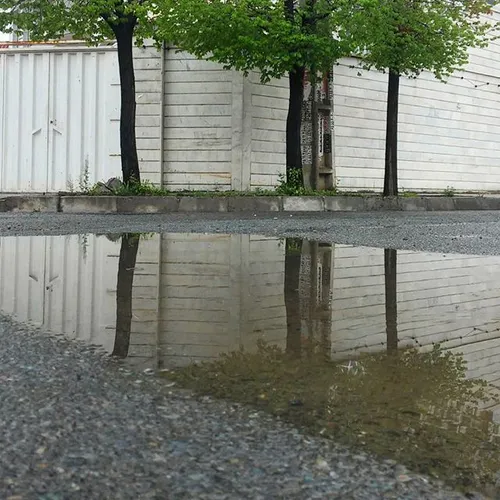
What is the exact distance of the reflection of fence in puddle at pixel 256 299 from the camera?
253 cm

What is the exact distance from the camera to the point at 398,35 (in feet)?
43.1

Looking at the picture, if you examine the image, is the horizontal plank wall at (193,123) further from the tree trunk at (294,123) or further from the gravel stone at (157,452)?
the gravel stone at (157,452)

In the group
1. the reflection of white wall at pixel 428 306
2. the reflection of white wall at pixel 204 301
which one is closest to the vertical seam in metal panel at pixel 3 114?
the reflection of white wall at pixel 204 301

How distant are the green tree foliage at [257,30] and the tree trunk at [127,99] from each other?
2.18 feet

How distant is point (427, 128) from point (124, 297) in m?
17.1

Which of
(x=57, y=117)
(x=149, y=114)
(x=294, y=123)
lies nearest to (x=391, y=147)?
(x=294, y=123)

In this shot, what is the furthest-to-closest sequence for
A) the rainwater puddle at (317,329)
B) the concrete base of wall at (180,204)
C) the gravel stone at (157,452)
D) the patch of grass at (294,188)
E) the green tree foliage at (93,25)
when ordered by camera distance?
the patch of grass at (294,188)
the green tree foliage at (93,25)
the concrete base of wall at (180,204)
the rainwater puddle at (317,329)
the gravel stone at (157,452)

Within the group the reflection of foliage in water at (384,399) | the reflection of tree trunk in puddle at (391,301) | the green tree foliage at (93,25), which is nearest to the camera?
the reflection of foliage in water at (384,399)

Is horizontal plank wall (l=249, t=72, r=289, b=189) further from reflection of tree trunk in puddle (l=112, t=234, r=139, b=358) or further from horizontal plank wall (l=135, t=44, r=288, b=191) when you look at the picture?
reflection of tree trunk in puddle (l=112, t=234, r=139, b=358)

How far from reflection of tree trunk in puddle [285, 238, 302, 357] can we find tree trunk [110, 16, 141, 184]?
768 cm

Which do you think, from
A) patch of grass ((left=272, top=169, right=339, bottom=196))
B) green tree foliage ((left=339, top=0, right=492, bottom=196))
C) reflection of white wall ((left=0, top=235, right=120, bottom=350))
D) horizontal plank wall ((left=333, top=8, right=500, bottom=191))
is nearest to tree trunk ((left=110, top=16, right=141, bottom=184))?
patch of grass ((left=272, top=169, right=339, bottom=196))

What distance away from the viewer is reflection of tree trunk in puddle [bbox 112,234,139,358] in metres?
2.43

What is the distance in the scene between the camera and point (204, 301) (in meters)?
3.31

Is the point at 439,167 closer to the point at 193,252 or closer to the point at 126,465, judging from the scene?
the point at 193,252
